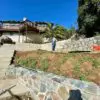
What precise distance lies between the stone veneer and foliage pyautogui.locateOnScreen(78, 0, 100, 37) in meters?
18.9

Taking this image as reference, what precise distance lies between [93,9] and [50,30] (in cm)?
2132

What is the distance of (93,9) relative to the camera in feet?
97.9

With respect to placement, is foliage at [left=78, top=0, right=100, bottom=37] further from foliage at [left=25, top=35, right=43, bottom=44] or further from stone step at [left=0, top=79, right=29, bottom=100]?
stone step at [left=0, top=79, right=29, bottom=100]

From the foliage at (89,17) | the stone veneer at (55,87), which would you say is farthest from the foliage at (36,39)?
the stone veneer at (55,87)

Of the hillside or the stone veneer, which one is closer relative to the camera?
the stone veneer

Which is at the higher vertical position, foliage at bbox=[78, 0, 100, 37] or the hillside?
foliage at bbox=[78, 0, 100, 37]

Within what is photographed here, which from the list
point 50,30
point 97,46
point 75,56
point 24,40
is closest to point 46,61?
point 75,56

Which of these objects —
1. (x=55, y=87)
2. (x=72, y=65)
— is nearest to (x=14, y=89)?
(x=55, y=87)

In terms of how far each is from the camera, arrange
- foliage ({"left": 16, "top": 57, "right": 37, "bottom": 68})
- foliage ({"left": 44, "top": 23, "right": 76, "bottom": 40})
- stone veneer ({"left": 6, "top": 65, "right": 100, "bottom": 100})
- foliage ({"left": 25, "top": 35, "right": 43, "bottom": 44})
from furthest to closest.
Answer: foliage ({"left": 44, "top": 23, "right": 76, "bottom": 40}) < foliage ({"left": 25, "top": 35, "right": 43, "bottom": 44}) < foliage ({"left": 16, "top": 57, "right": 37, "bottom": 68}) < stone veneer ({"left": 6, "top": 65, "right": 100, "bottom": 100})

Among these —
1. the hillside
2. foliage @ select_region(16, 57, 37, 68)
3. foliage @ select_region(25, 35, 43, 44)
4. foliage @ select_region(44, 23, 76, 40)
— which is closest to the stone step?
the hillside

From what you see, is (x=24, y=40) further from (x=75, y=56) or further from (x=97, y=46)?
(x=75, y=56)

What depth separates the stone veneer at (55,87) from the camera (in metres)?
7.81

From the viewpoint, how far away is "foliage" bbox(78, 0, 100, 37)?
95.4 feet

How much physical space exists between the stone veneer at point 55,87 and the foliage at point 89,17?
745 inches
